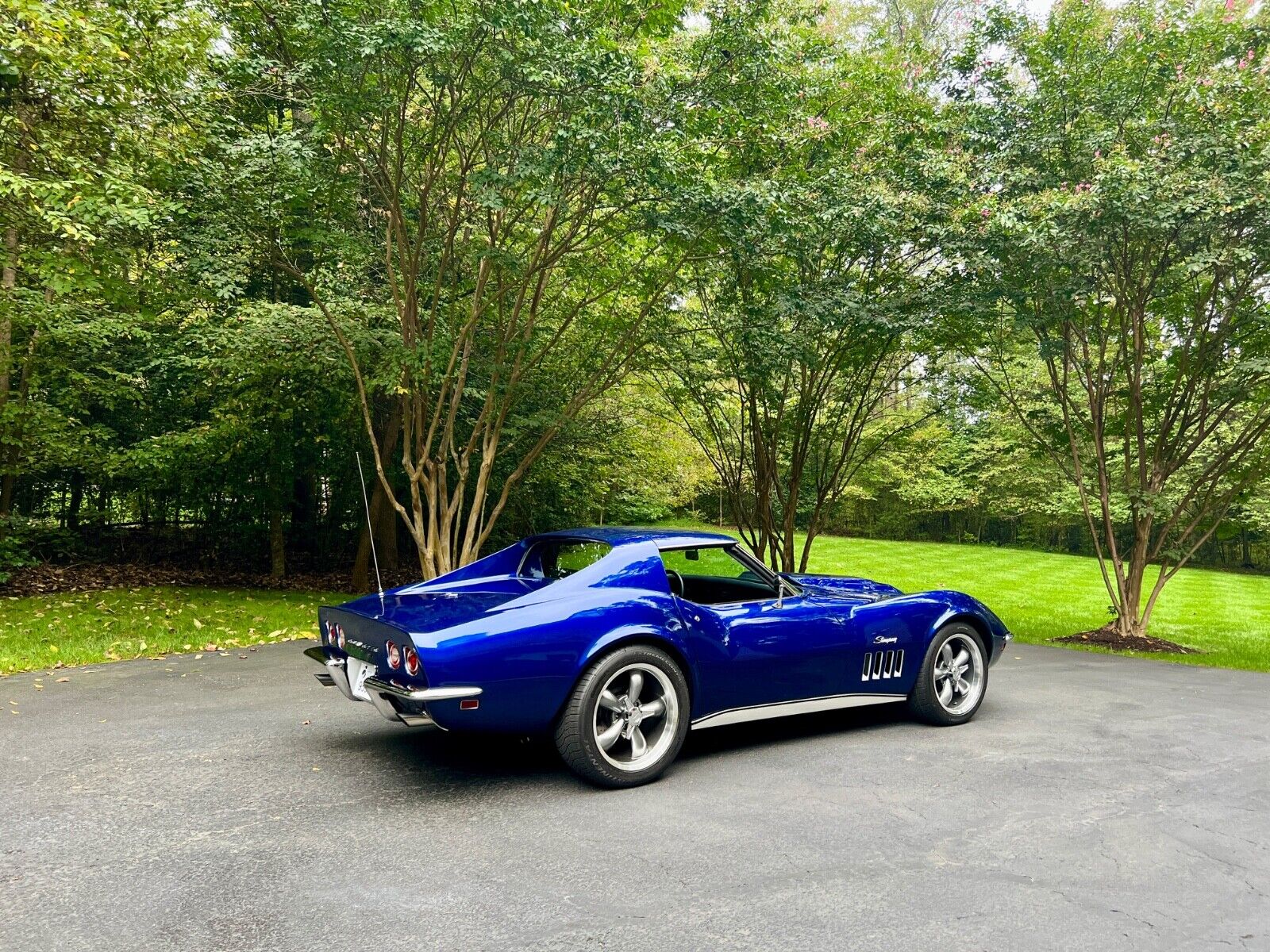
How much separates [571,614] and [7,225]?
7.41 meters

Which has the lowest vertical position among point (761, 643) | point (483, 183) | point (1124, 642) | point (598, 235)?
point (1124, 642)

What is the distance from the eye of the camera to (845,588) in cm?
541

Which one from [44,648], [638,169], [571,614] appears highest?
[638,169]

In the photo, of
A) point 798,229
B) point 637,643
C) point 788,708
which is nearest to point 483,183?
point 798,229

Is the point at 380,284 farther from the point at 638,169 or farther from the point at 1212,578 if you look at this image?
the point at 1212,578

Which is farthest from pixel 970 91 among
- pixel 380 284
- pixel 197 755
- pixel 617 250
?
pixel 197 755

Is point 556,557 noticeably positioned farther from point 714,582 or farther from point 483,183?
point 483,183

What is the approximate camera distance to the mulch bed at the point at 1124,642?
31.9ft

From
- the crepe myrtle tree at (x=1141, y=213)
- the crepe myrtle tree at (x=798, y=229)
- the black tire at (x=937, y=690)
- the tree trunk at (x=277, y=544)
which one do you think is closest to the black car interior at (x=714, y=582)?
the black tire at (x=937, y=690)

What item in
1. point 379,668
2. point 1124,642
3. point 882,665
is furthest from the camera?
point 1124,642

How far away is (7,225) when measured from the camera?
7688 millimetres

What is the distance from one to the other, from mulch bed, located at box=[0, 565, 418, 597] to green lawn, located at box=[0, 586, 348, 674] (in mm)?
665

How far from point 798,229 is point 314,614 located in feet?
24.4

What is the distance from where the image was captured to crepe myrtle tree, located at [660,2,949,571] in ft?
24.9
